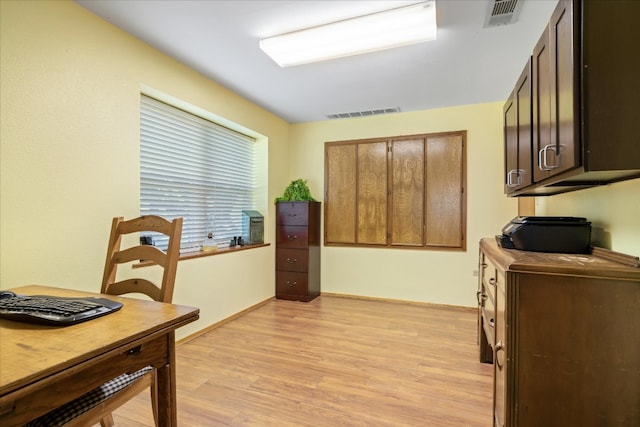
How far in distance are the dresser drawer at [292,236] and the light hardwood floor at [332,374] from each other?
982mm

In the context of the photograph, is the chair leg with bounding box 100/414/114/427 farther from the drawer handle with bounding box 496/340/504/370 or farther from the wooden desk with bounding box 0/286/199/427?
the drawer handle with bounding box 496/340/504/370

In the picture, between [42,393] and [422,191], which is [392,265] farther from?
[42,393]

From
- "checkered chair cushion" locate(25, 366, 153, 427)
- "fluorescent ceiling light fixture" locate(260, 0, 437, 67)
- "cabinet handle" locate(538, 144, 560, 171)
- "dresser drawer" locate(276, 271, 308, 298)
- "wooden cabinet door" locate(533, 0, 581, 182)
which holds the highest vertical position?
"fluorescent ceiling light fixture" locate(260, 0, 437, 67)

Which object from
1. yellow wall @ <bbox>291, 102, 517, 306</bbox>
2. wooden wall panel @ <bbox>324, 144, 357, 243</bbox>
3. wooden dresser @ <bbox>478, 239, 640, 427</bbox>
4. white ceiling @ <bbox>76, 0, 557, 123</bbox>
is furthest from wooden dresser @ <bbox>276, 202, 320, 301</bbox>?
wooden dresser @ <bbox>478, 239, 640, 427</bbox>

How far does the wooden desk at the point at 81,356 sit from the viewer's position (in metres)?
0.73

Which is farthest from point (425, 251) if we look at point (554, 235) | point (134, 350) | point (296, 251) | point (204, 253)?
Result: point (134, 350)

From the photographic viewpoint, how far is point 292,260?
13.7ft

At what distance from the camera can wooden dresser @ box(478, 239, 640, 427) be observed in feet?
3.72

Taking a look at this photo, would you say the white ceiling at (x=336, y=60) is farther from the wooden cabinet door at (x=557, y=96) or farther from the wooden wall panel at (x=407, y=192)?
the wooden cabinet door at (x=557, y=96)

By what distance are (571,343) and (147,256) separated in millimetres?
1816

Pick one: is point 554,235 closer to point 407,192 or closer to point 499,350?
point 499,350

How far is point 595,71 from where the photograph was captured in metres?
1.08

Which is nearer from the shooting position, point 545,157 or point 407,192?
point 545,157

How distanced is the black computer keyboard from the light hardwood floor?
3.29 ft
